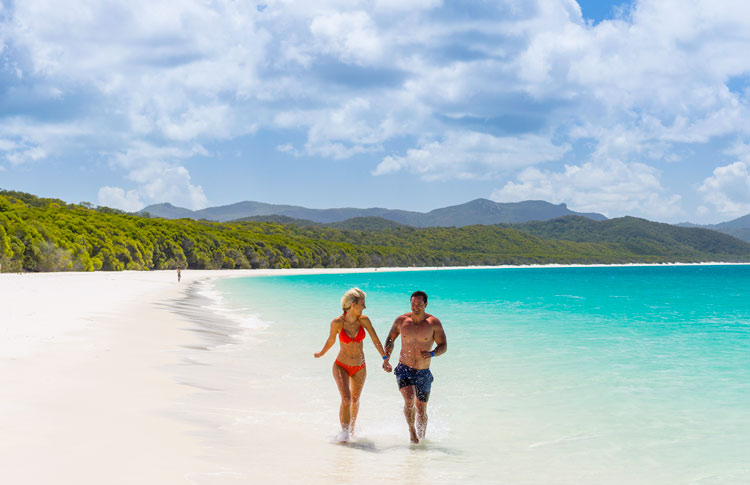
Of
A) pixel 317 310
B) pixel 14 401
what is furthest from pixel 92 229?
pixel 14 401

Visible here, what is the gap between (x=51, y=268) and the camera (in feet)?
193

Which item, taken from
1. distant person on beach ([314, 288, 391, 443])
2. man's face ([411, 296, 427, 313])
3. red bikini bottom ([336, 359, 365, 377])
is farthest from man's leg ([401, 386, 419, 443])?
man's face ([411, 296, 427, 313])

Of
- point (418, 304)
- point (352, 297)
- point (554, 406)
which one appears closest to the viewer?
point (352, 297)

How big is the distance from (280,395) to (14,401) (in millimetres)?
4568

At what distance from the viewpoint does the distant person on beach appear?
7.53 meters

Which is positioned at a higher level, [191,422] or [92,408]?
[92,408]

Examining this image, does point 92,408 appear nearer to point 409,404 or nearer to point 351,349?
point 351,349

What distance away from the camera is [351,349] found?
25.2 ft

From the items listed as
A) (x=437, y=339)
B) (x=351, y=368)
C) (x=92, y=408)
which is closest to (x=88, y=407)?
(x=92, y=408)

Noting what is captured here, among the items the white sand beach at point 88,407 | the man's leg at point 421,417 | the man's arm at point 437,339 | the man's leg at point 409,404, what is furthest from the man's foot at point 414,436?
the white sand beach at point 88,407

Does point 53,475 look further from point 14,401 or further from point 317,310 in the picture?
point 317,310

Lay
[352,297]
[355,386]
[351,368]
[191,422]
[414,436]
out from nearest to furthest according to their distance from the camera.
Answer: [352,297]
[351,368]
[355,386]
[191,422]
[414,436]

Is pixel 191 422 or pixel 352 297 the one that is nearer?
pixel 352 297

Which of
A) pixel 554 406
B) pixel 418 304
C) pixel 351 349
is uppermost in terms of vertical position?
pixel 418 304
